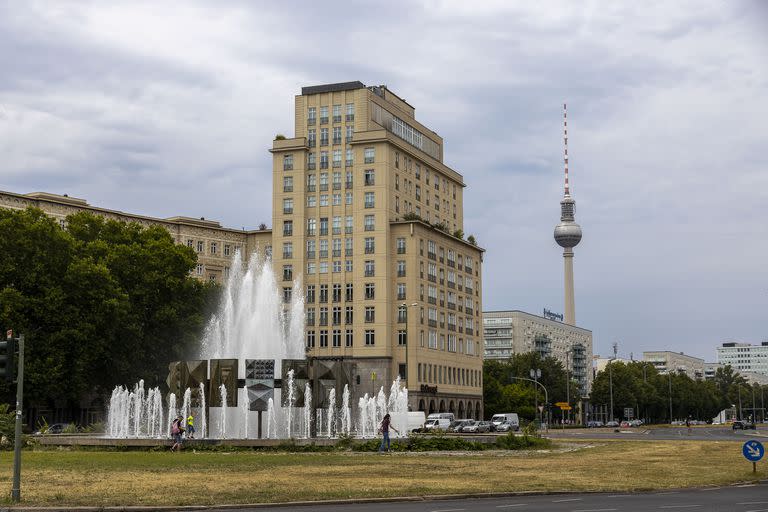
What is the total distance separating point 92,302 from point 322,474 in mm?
46206

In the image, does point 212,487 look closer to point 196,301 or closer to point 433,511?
point 433,511

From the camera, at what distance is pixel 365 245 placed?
106000mm

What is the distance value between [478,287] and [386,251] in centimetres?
2332

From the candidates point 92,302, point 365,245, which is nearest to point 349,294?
point 365,245

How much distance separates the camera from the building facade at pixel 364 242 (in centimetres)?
10356

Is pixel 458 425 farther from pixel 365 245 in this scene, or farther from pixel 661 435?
pixel 365 245

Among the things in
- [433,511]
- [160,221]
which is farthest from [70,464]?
[160,221]

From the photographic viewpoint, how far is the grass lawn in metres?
23.9

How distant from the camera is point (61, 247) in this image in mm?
72188

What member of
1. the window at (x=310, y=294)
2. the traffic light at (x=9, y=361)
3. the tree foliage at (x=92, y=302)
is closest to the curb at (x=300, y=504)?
the traffic light at (x=9, y=361)

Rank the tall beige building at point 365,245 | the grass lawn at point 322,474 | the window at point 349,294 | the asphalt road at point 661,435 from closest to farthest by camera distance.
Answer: the grass lawn at point 322,474 < the asphalt road at point 661,435 < the tall beige building at point 365,245 < the window at point 349,294

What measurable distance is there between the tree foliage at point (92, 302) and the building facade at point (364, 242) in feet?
76.9

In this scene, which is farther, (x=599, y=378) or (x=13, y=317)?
Result: (x=599, y=378)

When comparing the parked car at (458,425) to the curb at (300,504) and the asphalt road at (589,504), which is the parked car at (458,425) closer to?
the curb at (300,504)
